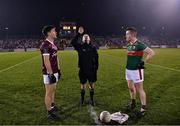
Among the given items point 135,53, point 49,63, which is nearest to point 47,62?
point 49,63

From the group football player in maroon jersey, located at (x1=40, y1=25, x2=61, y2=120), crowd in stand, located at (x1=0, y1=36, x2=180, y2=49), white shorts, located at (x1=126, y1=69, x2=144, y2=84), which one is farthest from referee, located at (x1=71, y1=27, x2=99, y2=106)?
crowd in stand, located at (x1=0, y1=36, x2=180, y2=49)

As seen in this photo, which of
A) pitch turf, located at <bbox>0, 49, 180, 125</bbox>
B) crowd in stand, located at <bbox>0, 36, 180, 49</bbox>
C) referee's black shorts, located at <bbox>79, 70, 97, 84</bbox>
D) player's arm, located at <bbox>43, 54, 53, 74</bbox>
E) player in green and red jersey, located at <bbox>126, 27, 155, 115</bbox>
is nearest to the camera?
player's arm, located at <bbox>43, 54, 53, 74</bbox>

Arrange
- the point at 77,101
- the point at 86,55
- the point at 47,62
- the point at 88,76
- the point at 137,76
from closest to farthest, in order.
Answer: the point at 47,62 → the point at 137,76 → the point at 86,55 → the point at 88,76 → the point at 77,101

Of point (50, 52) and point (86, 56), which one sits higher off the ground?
point (50, 52)

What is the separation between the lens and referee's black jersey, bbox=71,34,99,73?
348 inches

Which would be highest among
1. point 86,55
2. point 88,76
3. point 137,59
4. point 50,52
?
point 50,52

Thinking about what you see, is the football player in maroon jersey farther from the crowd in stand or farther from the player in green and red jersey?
the crowd in stand

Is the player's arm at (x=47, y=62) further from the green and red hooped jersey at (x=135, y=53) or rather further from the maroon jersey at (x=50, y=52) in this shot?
the green and red hooped jersey at (x=135, y=53)

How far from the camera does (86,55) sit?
348 inches

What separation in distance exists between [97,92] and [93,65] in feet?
8.37

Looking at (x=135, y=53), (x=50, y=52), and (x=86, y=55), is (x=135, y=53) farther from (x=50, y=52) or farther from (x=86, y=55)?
(x=50, y=52)

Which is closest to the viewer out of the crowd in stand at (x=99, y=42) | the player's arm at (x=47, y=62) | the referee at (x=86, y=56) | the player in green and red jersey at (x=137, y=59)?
the player's arm at (x=47, y=62)

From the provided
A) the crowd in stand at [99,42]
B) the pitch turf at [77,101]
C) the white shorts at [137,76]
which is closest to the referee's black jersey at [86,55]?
the pitch turf at [77,101]

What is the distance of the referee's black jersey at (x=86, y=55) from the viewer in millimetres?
8828
